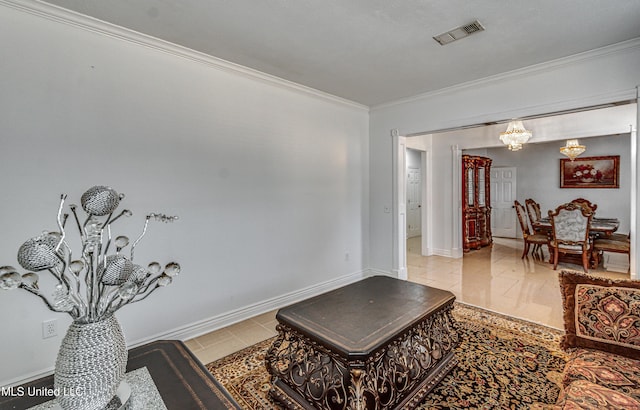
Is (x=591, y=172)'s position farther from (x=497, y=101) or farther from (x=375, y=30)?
(x=375, y=30)

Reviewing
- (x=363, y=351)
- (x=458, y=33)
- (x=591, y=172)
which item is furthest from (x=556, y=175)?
(x=363, y=351)

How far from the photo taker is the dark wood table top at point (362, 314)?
165 centimetres

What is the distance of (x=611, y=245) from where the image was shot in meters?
4.68

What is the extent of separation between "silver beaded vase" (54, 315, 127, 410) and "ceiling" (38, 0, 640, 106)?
6.93 feet

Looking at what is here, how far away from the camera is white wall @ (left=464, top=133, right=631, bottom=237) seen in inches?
248

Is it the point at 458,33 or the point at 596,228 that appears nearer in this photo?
the point at 458,33

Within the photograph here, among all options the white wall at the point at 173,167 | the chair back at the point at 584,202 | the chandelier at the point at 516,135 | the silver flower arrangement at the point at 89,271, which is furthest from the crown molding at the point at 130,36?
the chair back at the point at 584,202

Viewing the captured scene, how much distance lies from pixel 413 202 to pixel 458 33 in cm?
665

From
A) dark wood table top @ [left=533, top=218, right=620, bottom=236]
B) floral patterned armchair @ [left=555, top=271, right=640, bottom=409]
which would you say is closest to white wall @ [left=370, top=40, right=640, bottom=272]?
dark wood table top @ [left=533, top=218, right=620, bottom=236]

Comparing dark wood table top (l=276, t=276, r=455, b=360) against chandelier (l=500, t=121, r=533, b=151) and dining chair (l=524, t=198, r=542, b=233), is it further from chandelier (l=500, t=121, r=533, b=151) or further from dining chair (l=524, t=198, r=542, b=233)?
dining chair (l=524, t=198, r=542, b=233)

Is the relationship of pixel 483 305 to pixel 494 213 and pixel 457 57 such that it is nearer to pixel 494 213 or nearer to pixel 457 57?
pixel 457 57

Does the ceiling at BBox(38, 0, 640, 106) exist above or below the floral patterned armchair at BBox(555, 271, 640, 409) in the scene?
above

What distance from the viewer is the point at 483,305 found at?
351cm

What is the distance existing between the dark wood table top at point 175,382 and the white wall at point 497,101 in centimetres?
349
